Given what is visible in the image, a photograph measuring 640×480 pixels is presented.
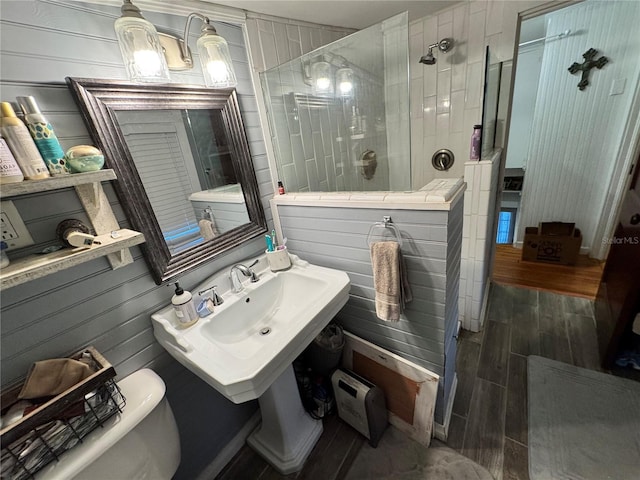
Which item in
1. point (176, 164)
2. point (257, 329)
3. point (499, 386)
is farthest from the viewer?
point (499, 386)

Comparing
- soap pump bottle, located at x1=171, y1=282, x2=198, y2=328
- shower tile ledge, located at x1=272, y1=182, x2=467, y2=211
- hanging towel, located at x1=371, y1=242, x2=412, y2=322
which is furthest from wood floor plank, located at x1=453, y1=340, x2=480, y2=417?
soap pump bottle, located at x1=171, y1=282, x2=198, y2=328

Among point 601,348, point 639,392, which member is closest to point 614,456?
point 639,392

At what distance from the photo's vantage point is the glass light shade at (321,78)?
130 cm

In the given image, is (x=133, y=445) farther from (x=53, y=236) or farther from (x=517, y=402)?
(x=517, y=402)

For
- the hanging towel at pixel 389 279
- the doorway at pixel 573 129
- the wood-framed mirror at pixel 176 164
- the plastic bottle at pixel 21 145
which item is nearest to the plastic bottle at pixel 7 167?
the plastic bottle at pixel 21 145

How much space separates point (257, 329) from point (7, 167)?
3.03 feet

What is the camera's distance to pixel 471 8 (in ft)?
5.47

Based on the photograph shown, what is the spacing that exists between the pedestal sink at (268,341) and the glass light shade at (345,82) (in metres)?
0.92

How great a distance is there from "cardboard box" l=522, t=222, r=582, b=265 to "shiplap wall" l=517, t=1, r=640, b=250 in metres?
0.15

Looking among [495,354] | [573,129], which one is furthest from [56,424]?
[573,129]

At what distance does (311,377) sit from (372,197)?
110 centimetres

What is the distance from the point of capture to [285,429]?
1.28 m

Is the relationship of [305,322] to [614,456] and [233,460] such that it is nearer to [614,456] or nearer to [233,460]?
[233,460]

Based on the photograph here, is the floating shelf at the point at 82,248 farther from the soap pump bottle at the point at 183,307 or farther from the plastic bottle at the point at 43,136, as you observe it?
the soap pump bottle at the point at 183,307
